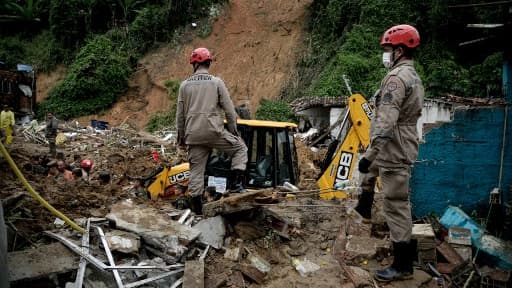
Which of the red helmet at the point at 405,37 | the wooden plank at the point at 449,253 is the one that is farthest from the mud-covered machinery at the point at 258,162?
the red helmet at the point at 405,37

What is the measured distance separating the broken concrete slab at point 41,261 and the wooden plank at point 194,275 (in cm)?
87

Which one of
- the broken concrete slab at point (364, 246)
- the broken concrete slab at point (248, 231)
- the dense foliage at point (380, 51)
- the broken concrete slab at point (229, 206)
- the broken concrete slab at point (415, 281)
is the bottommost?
the broken concrete slab at point (415, 281)

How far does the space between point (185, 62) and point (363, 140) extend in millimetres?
19950

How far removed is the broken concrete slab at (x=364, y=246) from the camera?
407 centimetres

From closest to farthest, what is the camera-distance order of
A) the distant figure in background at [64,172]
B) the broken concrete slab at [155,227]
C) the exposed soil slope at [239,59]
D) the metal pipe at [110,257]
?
the metal pipe at [110,257] → the broken concrete slab at [155,227] → the distant figure in background at [64,172] → the exposed soil slope at [239,59]

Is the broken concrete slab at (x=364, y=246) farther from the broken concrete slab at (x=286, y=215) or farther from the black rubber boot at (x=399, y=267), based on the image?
the broken concrete slab at (x=286, y=215)

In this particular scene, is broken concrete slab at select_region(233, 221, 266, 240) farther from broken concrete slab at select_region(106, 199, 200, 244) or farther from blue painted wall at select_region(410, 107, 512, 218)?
blue painted wall at select_region(410, 107, 512, 218)

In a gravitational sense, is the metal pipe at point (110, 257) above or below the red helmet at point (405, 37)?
below

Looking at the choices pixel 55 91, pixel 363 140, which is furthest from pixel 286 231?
pixel 55 91

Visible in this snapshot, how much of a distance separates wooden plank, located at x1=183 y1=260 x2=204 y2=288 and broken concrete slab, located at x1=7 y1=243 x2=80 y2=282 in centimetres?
87

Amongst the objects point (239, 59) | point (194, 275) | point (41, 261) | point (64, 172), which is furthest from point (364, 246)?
point (239, 59)

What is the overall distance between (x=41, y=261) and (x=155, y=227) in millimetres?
1049

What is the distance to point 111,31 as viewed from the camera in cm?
2788

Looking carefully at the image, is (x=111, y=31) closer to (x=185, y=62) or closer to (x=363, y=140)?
(x=185, y=62)
